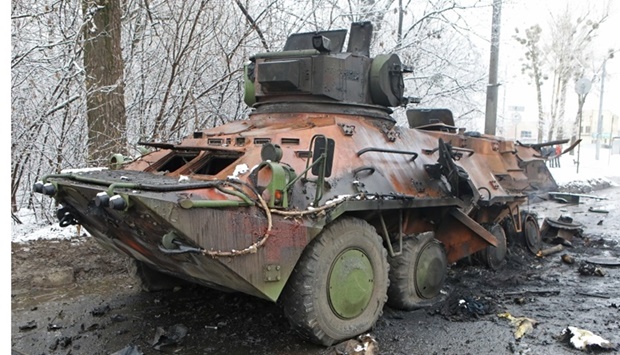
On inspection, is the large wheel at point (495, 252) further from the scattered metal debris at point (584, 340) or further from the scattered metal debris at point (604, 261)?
the scattered metal debris at point (584, 340)

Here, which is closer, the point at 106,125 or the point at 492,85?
the point at 106,125

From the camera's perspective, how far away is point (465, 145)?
8.31 meters

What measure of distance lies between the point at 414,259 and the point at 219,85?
635cm

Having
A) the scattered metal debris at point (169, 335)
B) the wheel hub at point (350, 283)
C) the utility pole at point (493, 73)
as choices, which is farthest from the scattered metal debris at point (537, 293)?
the utility pole at point (493, 73)

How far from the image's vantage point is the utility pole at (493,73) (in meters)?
12.5

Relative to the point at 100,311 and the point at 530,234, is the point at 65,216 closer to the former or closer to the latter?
the point at 100,311

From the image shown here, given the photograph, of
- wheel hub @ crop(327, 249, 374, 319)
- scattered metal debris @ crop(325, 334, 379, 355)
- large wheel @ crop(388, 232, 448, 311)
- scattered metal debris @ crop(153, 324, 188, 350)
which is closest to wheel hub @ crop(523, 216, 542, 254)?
large wheel @ crop(388, 232, 448, 311)

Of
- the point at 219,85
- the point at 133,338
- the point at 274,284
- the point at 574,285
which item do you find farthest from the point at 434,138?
the point at 219,85

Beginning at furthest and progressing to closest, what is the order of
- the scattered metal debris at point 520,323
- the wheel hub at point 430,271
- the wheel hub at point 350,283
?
1. the wheel hub at point 430,271
2. the scattered metal debris at point 520,323
3. the wheel hub at point 350,283

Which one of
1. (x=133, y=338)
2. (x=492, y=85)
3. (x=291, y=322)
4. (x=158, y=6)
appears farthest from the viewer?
(x=492, y=85)

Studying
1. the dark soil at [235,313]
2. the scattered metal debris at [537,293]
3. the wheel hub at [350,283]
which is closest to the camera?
the wheel hub at [350,283]

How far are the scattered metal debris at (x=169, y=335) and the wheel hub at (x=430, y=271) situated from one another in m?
2.57

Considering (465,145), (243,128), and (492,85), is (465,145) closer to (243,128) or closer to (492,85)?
(243,128)

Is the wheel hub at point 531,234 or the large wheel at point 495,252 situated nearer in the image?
the large wheel at point 495,252
